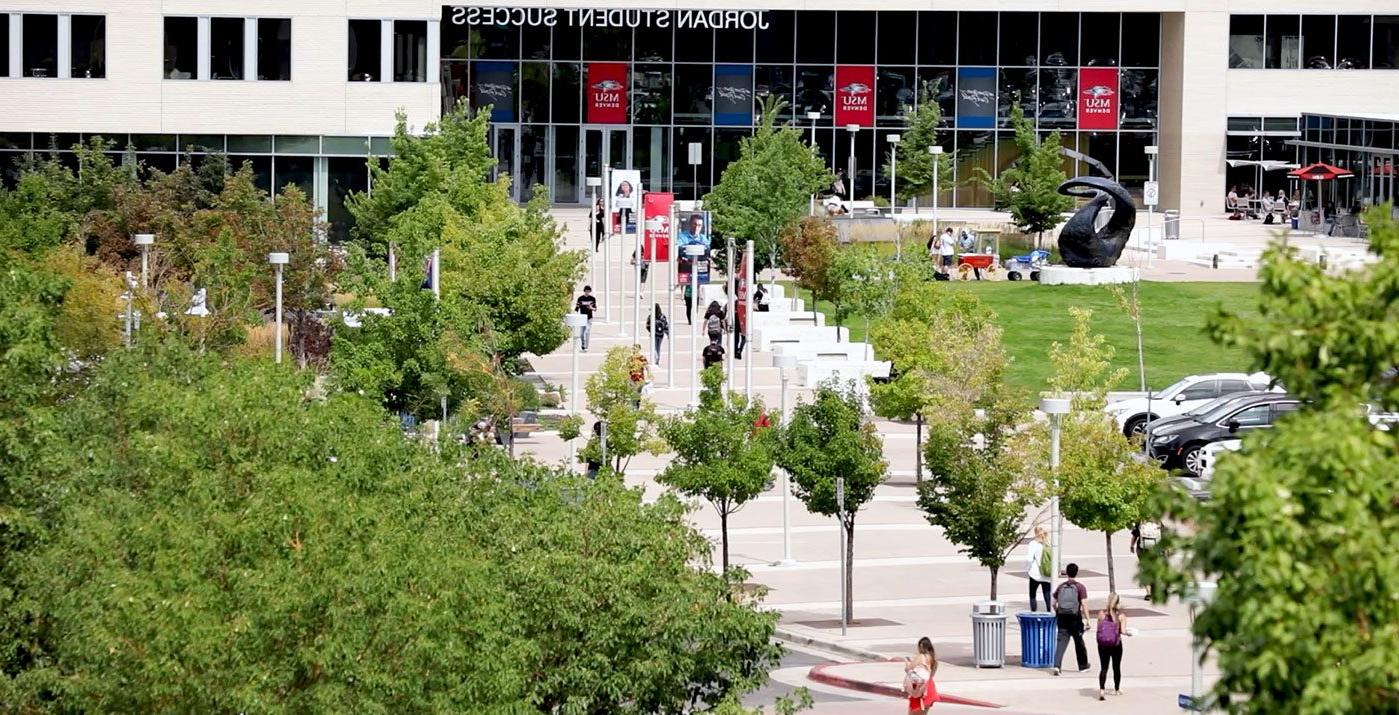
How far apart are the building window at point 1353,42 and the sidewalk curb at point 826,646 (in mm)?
56912

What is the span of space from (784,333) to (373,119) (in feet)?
70.3

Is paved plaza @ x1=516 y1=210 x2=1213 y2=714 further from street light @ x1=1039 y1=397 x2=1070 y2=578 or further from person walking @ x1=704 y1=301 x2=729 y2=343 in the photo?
person walking @ x1=704 y1=301 x2=729 y2=343

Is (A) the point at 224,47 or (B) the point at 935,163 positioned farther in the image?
(B) the point at 935,163

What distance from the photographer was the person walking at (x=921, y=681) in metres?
24.0

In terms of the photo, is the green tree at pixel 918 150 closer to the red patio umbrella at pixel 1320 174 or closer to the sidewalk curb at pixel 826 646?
the red patio umbrella at pixel 1320 174

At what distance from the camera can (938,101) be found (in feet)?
277

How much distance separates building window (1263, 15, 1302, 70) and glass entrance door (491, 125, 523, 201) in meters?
25.2

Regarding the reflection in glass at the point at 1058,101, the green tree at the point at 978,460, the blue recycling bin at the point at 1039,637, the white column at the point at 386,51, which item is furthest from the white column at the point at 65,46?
the blue recycling bin at the point at 1039,637

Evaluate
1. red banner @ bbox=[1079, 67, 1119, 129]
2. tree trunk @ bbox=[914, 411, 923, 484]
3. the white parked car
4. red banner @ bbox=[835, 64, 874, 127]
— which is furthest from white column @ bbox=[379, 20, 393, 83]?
the white parked car

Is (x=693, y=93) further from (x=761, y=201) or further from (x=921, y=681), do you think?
(x=921, y=681)

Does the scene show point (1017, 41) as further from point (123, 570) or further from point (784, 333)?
point (123, 570)

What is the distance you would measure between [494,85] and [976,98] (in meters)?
16.2

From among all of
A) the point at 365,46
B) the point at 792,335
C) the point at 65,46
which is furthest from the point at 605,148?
the point at 792,335

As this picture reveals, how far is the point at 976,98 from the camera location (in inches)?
3329
